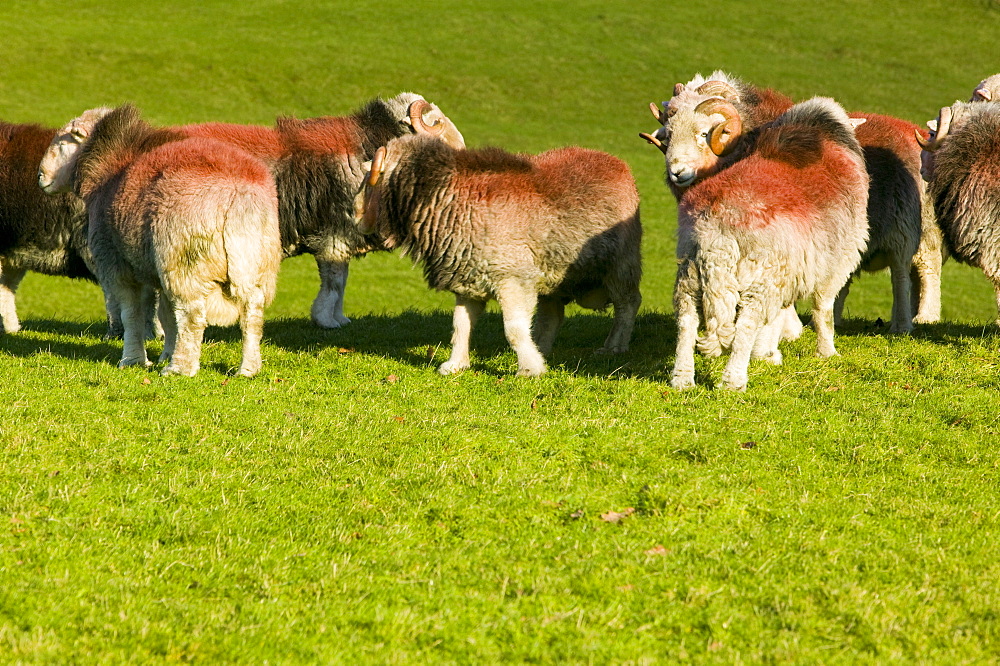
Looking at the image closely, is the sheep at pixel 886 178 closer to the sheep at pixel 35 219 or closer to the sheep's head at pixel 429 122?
the sheep's head at pixel 429 122

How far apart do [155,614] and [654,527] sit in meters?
2.84

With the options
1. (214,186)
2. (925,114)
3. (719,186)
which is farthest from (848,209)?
(925,114)

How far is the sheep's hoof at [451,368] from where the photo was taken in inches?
404

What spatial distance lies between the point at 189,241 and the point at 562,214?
352cm

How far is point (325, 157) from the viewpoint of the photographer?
12.8 metres

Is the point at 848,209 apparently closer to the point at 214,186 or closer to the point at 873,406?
the point at 873,406

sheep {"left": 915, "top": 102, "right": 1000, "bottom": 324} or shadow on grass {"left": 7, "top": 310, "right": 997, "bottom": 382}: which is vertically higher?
sheep {"left": 915, "top": 102, "right": 1000, "bottom": 324}

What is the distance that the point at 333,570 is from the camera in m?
5.64

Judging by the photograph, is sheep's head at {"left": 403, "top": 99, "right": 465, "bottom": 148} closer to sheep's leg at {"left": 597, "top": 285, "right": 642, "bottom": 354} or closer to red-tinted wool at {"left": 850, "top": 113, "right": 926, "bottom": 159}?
sheep's leg at {"left": 597, "top": 285, "right": 642, "bottom": 354}

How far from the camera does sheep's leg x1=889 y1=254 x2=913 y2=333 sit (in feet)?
39.1

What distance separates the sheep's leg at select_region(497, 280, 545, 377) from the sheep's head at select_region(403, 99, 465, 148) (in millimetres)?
3532

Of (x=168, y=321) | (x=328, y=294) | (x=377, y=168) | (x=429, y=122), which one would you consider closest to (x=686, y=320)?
(x=377, y=168)

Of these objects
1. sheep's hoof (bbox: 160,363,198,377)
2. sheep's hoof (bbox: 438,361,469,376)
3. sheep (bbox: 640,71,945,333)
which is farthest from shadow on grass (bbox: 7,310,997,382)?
sheep (bbox: 640,71,945,333)

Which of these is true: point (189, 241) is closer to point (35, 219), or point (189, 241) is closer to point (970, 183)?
point (35, 219)
